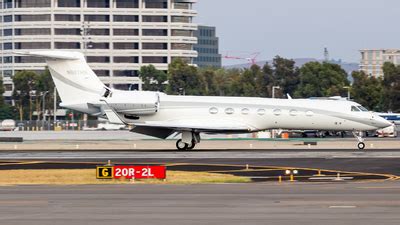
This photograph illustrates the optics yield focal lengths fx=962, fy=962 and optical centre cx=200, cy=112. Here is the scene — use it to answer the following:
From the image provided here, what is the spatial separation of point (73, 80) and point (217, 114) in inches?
404

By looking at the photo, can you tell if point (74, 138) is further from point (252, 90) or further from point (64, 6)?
point (64, 6)

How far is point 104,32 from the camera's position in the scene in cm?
19238

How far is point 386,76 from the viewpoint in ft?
463

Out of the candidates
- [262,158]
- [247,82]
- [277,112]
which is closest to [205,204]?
[262,158]

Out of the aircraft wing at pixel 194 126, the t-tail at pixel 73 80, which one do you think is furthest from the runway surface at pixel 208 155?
the t-tail at pixel 73 80

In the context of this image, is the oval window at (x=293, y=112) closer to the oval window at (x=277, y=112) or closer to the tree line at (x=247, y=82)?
the oval window at (x=277, y=112)

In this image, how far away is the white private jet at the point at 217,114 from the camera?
63.5 metres

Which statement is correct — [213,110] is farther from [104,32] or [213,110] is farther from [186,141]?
[104,32]

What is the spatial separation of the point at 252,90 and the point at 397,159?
3982 inches

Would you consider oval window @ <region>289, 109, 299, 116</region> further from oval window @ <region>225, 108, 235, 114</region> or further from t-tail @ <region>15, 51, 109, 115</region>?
t-tail @ <region>15, 51, 109, 115</region>

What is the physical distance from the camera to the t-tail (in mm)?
65688

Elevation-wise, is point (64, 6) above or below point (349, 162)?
above

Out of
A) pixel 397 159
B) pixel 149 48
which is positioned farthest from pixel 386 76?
pixel 397 159

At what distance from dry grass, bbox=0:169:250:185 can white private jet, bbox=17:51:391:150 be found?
61.2 ft
